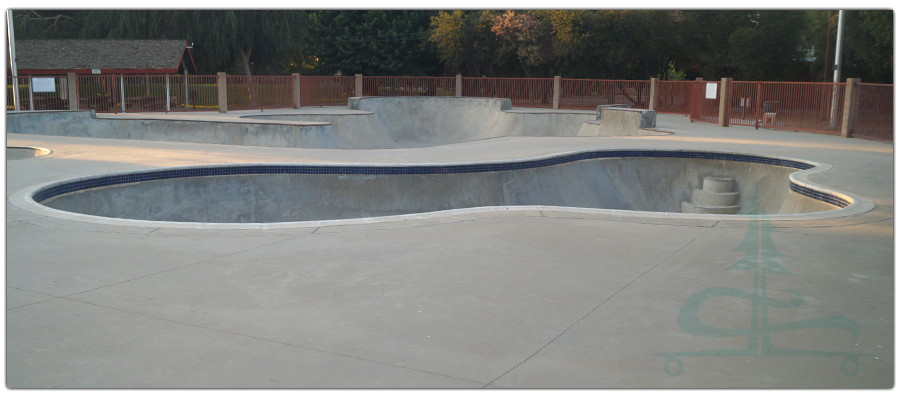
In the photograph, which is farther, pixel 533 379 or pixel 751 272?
pixel 751 272

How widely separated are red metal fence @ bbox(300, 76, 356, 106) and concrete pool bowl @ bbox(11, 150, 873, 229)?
2036cm

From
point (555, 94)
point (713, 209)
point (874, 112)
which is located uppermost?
point (555, 94)

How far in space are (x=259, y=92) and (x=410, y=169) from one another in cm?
2030

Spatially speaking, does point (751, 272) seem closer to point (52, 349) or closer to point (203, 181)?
point (52, 349)

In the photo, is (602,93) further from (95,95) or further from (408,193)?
(408,193)

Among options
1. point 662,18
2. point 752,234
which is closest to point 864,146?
point 752,234

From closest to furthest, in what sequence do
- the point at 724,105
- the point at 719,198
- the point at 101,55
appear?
the point at 719,198, the point at 724,105, the point at 101,55

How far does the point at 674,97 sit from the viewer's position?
30094mm

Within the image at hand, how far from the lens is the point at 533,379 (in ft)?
11.6

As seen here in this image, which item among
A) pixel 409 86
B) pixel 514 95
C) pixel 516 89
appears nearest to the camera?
pixel 516 89

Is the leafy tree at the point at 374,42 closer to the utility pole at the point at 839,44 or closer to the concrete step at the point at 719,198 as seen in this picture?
the utility pole at the point at 839,44

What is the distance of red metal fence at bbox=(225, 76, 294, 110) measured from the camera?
97.6 ft

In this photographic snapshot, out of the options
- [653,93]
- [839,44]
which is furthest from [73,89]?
[839,44]

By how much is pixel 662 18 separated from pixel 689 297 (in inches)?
1449
